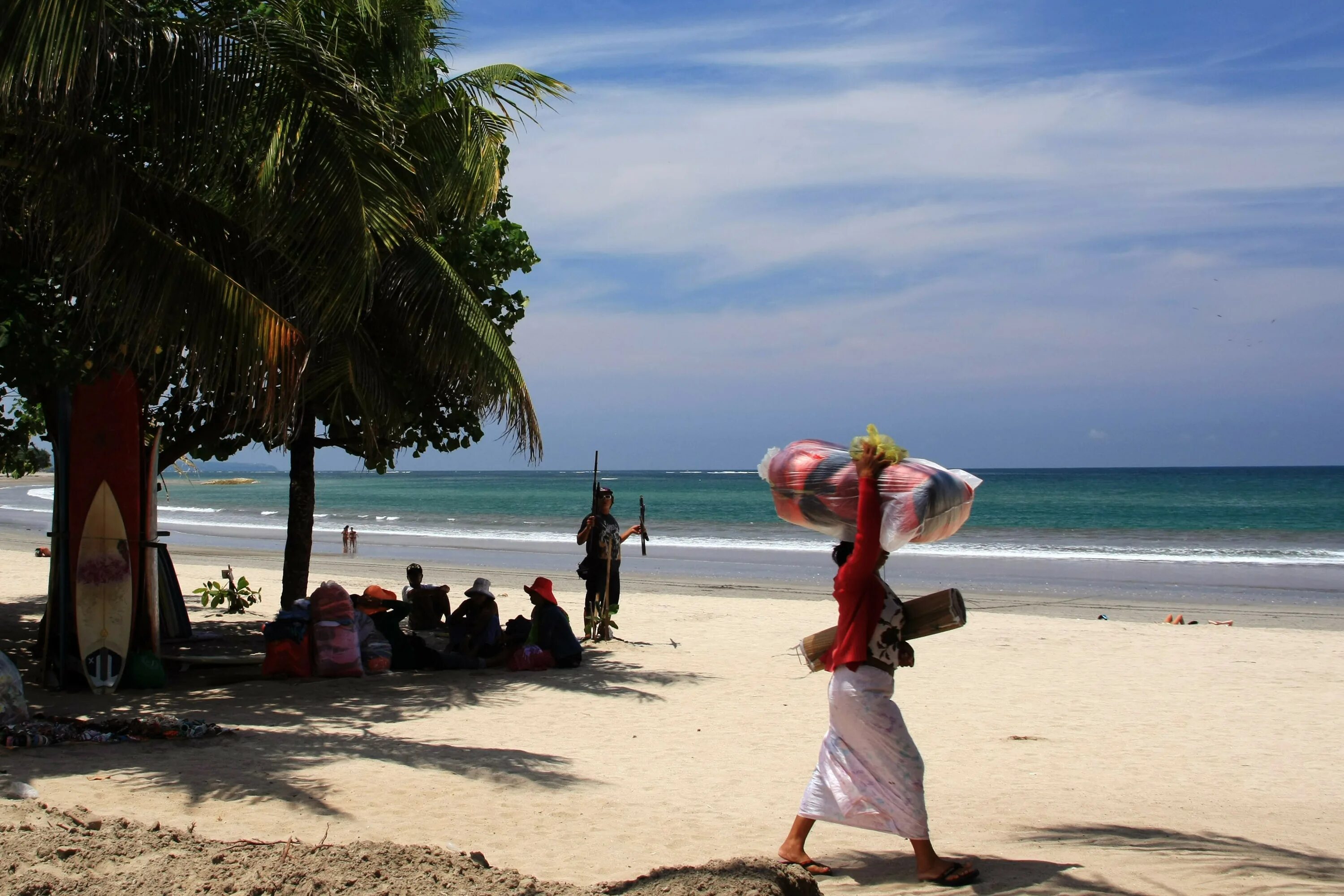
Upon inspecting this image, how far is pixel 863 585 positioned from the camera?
3938 mm

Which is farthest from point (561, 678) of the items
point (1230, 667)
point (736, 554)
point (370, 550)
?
point (370, 550)

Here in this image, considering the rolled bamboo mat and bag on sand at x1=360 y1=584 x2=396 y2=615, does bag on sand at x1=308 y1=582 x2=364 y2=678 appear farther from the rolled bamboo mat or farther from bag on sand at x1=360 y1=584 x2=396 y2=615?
the rolled bamboo mat

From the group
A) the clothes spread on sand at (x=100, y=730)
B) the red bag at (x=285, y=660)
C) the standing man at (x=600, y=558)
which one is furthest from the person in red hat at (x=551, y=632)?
the clothes spread on sand at (x=100, y=730)

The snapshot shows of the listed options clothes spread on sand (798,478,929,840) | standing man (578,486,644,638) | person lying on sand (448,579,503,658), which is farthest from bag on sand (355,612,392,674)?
clothes spread on sand (798,478,929,840)

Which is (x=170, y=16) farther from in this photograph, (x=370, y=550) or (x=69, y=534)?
(x=370, y=550)

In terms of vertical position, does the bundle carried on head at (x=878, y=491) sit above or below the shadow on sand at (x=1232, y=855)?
above

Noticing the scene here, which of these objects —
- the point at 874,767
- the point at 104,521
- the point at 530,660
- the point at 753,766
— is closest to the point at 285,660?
the point at 104,521

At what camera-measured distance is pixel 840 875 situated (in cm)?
411

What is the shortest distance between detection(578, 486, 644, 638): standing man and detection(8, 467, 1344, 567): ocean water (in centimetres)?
396

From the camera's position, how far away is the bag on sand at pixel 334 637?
827cm

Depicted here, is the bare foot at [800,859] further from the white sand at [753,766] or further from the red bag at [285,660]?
the red bag at [285,660]

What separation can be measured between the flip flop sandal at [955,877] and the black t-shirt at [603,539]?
20.5 ft

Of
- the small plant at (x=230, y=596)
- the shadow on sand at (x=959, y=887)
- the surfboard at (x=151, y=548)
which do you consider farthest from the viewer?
the small plant at (x=230, y=596)

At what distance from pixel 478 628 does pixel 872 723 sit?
585 cm
